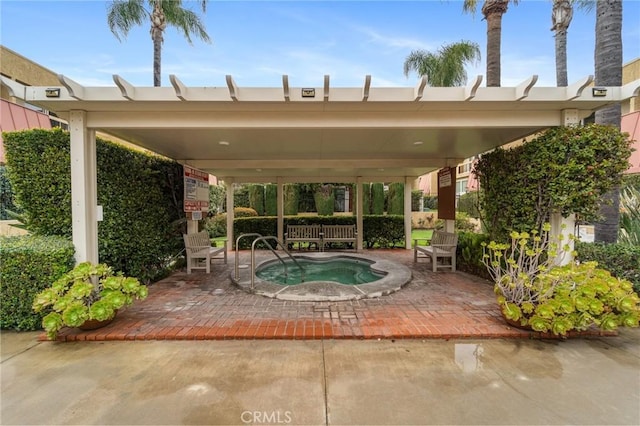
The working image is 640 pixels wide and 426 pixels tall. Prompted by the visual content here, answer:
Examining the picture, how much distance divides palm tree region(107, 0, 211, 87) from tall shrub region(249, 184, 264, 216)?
7493mm

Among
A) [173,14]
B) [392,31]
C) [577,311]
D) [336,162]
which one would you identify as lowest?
[577,311]

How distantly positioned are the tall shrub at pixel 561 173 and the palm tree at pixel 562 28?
8562 mm

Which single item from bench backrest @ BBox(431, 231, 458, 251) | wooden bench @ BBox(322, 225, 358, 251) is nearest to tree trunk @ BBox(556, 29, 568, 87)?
bench backrest @ BBox(431, 231, 458, 251)

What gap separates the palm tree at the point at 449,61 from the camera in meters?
14.9

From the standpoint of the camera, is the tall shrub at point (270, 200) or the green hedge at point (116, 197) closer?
the green hedge at point (116, 197)

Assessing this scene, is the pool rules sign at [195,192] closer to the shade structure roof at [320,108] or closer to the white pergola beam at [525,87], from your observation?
the shade structure roof at [320,108]

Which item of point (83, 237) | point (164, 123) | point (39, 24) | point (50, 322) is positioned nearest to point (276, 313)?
point (50, 322)

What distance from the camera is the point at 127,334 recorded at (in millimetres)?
3328

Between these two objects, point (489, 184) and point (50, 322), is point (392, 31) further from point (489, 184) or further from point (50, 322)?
point (50, 322)

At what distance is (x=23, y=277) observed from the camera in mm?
3488

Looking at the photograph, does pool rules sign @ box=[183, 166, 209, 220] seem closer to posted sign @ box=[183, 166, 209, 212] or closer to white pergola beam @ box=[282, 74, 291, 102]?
posted sign @ box=[183, 166, 209, 212]

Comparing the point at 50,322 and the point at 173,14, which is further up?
the point at 173,14

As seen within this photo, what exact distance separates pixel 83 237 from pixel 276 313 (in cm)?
303

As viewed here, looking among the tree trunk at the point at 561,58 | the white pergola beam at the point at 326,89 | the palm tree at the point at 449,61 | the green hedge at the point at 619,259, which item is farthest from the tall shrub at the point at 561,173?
the palm tree at the point at 449,61
